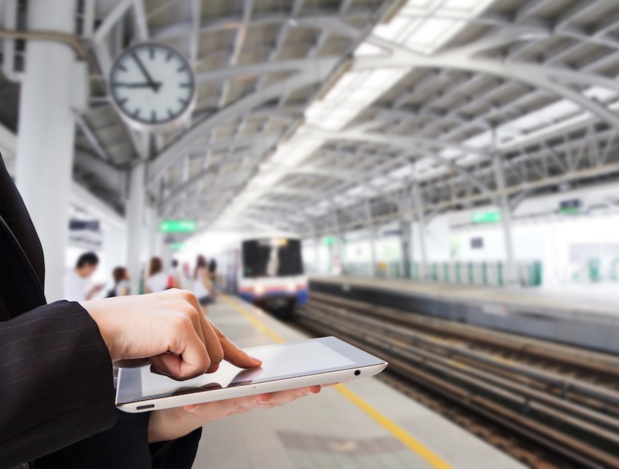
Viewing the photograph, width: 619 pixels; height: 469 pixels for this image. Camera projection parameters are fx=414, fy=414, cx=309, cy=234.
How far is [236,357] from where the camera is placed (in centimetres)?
83

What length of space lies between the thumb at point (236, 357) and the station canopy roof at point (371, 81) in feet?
13.0

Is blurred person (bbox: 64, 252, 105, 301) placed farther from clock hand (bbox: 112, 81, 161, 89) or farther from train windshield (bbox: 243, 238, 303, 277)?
train windshield (bbox: 243, 238, 303, 277)

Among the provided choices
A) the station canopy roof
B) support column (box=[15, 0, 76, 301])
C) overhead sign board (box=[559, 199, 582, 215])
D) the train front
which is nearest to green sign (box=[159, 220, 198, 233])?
the station canopy roof

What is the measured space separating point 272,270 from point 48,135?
32.3 ft

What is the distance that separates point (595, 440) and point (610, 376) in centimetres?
218

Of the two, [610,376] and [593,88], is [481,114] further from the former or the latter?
[610,376]

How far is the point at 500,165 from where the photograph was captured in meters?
15.6

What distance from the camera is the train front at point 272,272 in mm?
12828

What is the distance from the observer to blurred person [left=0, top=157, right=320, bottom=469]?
504 millimetres

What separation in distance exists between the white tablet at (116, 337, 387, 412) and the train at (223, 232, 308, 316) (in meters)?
12.0

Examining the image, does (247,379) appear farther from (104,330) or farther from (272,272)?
(272,272)

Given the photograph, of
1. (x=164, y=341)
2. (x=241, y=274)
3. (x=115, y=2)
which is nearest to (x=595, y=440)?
(x=164, y=341)

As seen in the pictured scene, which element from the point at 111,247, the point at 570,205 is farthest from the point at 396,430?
the point at 570,205

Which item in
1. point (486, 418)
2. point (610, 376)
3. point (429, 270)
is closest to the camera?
Result: point (486, 418)
